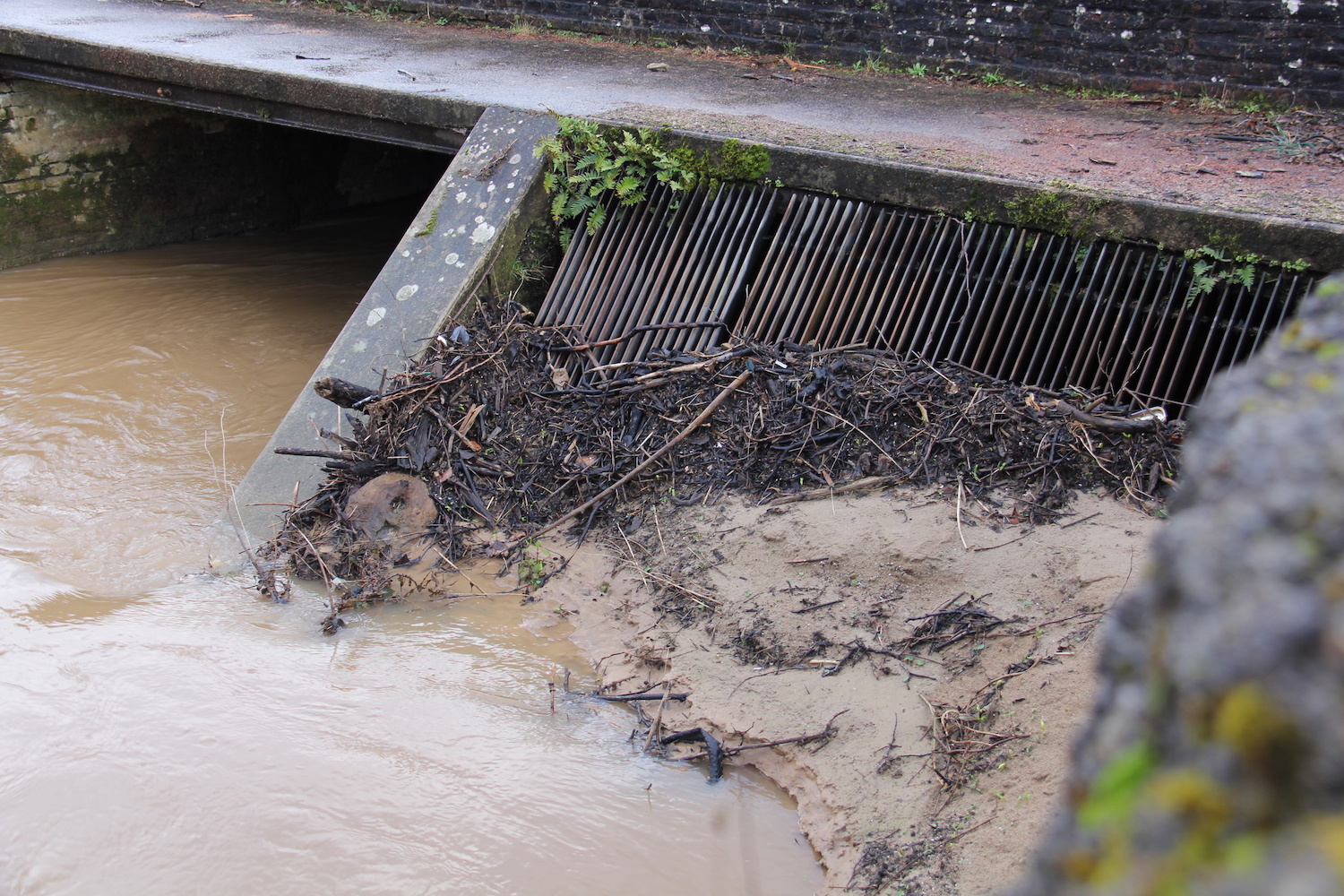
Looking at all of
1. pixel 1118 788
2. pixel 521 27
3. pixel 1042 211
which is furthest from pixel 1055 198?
pixel 521 27

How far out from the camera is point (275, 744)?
317 cm

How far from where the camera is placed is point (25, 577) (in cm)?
426

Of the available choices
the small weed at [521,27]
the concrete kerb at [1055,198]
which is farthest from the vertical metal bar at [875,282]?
the small weed at [521,27]

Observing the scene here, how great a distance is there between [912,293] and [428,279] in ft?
8.47

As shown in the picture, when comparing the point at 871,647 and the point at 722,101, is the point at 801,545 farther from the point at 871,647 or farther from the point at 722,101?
the point at 722,101

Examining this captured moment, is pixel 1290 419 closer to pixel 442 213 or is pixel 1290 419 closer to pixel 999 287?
pixel 999 287

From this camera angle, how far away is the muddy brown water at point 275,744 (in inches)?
107

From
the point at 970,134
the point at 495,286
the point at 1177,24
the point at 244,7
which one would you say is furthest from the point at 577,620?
the point at 244,7

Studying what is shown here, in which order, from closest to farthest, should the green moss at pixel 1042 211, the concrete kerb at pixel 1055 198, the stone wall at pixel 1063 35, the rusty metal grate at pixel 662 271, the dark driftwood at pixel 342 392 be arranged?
the concrete kerb at pixel 1055 198
the green moss at pixel 1042 211
the dark driftwood at pixel 342 392
the rusty metal grate at pixel 662 271
the stone wall at pixel 1063 35

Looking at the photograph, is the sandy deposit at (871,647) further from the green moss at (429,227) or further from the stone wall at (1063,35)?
the stone wall at (1063,35)

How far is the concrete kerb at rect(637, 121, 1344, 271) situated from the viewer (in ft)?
12.6

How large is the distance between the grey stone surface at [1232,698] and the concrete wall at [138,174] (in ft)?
31.9

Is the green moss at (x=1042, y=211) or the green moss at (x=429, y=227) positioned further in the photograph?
Answer: the green moss at (x=429, y=227)

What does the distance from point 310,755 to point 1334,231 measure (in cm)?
440
